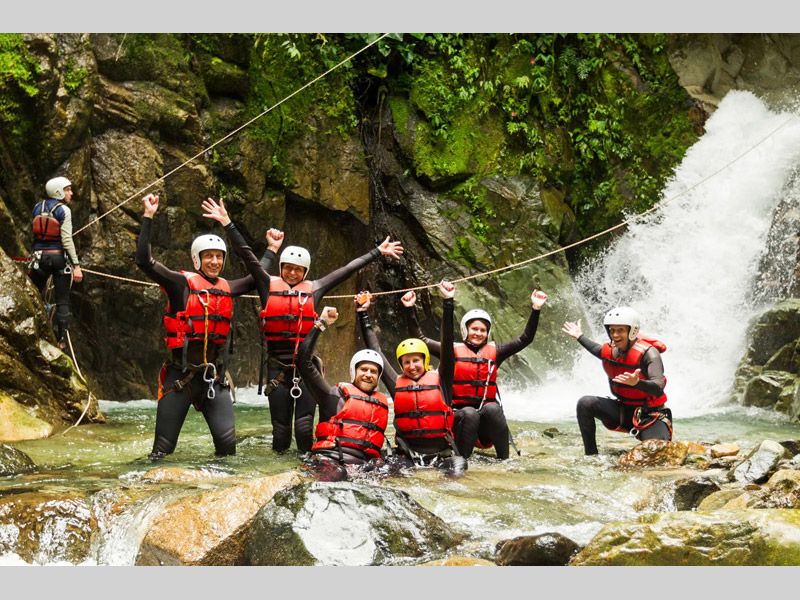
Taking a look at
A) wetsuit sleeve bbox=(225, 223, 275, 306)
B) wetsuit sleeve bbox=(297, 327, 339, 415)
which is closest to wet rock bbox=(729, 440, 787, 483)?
wetsuit sleeve bbox=(297, 327, 339, 415)

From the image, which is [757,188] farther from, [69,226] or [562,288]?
[69,226]

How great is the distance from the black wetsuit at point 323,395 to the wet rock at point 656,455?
2.60m

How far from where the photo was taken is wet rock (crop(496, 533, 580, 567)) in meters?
4.30

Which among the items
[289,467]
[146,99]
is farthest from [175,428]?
[146,99]

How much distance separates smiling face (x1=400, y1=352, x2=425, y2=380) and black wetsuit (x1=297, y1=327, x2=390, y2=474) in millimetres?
668

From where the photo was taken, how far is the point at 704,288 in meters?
14.2

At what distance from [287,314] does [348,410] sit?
121 centimetres

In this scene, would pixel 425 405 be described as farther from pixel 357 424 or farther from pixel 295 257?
pixel 295 257

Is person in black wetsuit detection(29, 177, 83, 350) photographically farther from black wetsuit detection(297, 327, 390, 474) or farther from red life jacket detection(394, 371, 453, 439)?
red life jacket detection(394, 371, 453, 439)

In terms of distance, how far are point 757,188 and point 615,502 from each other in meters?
11.0

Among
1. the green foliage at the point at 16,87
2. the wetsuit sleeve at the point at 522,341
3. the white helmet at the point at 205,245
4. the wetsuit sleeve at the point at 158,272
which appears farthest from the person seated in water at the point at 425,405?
the green foliage at the point at 16,87

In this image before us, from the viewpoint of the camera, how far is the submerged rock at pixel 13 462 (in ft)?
19.6

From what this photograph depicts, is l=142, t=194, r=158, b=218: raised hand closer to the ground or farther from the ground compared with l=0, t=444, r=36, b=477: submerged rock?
farther from the ground

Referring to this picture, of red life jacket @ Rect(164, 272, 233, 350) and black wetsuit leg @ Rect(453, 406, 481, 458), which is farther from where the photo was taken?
black wetsuit leg @ Rect(453, 406, 481, 458)
